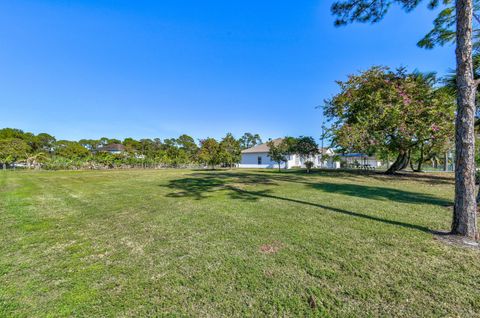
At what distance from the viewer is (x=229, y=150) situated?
96.5 ft

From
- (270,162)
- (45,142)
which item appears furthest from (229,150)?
(45,142)

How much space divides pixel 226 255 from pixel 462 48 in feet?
16.6

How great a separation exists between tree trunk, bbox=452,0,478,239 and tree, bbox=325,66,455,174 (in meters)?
10.6

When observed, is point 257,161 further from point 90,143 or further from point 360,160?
point 90,143

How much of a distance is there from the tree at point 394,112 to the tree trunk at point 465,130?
10611mm

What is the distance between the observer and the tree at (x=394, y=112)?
1231 cm

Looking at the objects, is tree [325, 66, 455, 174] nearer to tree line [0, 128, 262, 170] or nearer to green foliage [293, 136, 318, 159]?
green foliage [293, 136, 318, 159]

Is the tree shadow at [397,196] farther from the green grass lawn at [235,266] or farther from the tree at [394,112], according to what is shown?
the tree at [394,112]

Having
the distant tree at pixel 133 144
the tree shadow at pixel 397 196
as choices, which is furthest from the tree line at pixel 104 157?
the tree shadow at pixel 397 196

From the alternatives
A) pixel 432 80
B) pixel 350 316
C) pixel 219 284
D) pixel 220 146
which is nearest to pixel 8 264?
pixel 219 284

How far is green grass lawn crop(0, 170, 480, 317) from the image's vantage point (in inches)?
75.1

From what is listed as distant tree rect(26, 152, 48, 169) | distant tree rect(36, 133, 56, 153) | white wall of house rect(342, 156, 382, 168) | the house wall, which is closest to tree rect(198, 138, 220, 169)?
the house wall

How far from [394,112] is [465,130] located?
1098cm

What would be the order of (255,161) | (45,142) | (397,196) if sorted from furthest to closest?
(45,142), (255,161), (397,196)
